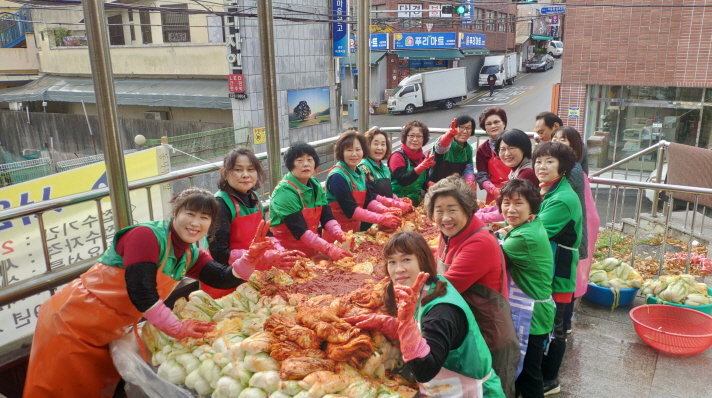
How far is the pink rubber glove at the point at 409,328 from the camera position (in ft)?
5.31

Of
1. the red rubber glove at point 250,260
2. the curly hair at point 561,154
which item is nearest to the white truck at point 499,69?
the curly hair at point 561,154

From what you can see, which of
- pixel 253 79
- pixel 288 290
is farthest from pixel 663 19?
pixel 288 290

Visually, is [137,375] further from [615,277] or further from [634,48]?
[634,48]

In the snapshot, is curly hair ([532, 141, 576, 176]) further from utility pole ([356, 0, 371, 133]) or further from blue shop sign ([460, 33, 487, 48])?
blue shop sign ([460, 33, 487, 48])

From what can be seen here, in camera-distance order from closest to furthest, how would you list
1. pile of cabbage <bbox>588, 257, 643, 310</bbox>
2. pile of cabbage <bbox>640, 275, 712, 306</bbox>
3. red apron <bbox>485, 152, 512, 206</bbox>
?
1. pile of cabbage <bbox>640, 275, 712, 306</bbox>
2. pile of cabbage <bbox>588, 257, 643, 310</bbox>
3. red apron <bbox>485, 152, 512, 206</bbox>

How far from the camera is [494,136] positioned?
4297mm

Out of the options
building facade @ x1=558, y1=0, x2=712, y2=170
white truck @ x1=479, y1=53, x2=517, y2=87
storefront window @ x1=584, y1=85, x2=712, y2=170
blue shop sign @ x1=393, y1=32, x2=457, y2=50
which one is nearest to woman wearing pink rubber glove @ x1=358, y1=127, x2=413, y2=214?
building facade @ x1=558, y1=0, x2=712, y2=170

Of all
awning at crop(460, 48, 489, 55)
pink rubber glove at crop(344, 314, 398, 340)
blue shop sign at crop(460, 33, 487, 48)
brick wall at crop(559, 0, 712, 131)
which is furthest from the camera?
awning at crop(460, 48, 489, 55)

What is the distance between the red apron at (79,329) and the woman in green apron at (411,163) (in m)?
2.36

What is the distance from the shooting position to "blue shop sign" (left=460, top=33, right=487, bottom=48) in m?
28.0

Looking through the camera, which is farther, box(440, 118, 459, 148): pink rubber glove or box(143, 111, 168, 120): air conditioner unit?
box(143, 111, 168, 120): air conditioner unit

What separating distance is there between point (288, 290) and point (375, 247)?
824 millimetres

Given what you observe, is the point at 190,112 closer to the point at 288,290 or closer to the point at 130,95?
the point at 130,95

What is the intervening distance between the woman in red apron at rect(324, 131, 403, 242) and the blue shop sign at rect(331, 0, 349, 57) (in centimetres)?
1222
